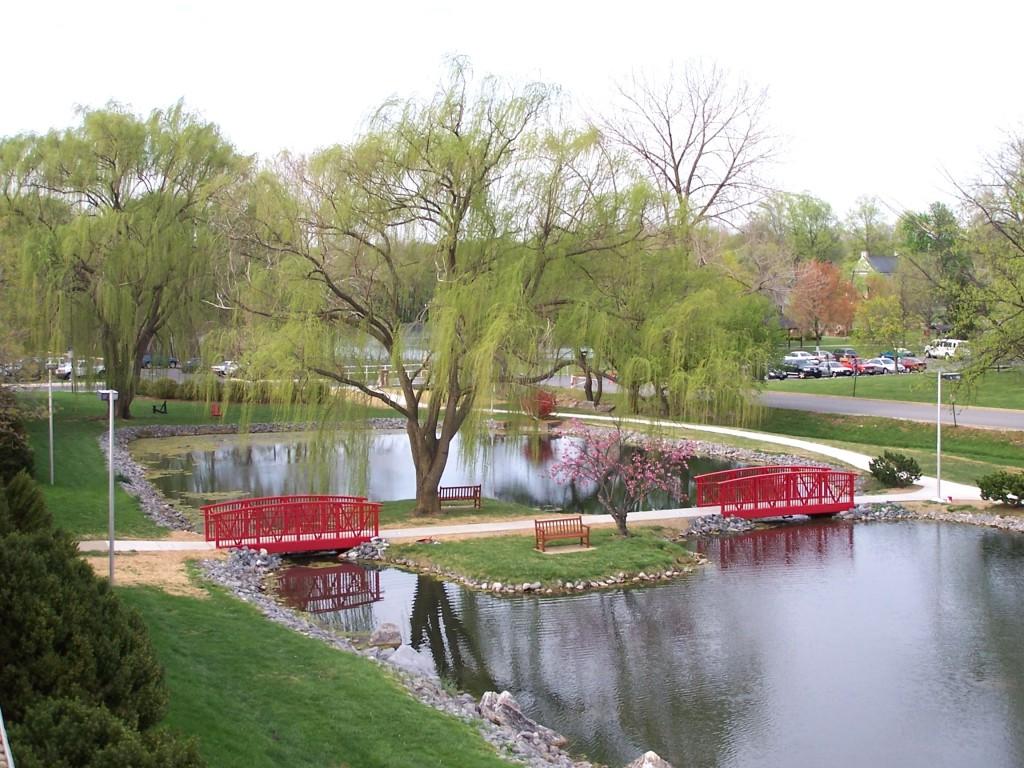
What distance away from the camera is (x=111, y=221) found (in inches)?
1382

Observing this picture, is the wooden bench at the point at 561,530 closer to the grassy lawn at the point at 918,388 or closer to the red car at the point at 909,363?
the grassy lawn at the point at 918,388

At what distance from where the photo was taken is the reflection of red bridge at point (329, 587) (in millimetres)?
17016

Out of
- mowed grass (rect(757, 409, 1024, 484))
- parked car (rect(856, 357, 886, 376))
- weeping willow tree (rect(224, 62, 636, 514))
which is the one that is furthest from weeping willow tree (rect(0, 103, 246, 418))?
parked car (rect(856, 357, 886, 376))

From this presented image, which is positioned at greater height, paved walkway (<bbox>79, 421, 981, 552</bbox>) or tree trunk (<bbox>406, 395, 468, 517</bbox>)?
tree trunk (<bbox>406, 395, 468, 517</bbox>)

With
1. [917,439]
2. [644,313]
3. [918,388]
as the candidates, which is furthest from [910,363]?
[644,313]

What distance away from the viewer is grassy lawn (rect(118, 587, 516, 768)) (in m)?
9.18

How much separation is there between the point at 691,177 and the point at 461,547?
30351 mm

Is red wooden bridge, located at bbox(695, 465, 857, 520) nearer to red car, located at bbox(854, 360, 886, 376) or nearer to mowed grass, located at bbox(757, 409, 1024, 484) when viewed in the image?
mowed grass, located at bbox(757, 409, 1024, 484)

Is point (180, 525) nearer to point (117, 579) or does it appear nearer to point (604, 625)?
point (117, 579)

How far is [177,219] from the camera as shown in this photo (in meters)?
36.5

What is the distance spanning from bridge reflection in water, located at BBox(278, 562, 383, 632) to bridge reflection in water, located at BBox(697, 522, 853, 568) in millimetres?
7036

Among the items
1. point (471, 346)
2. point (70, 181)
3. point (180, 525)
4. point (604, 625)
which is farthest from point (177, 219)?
point (604, 625)

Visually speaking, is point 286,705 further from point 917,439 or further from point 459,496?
point 917,439

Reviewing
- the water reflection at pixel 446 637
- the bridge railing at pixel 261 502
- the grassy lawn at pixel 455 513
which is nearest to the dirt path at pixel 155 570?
the bridge railing at pixel 261 502
